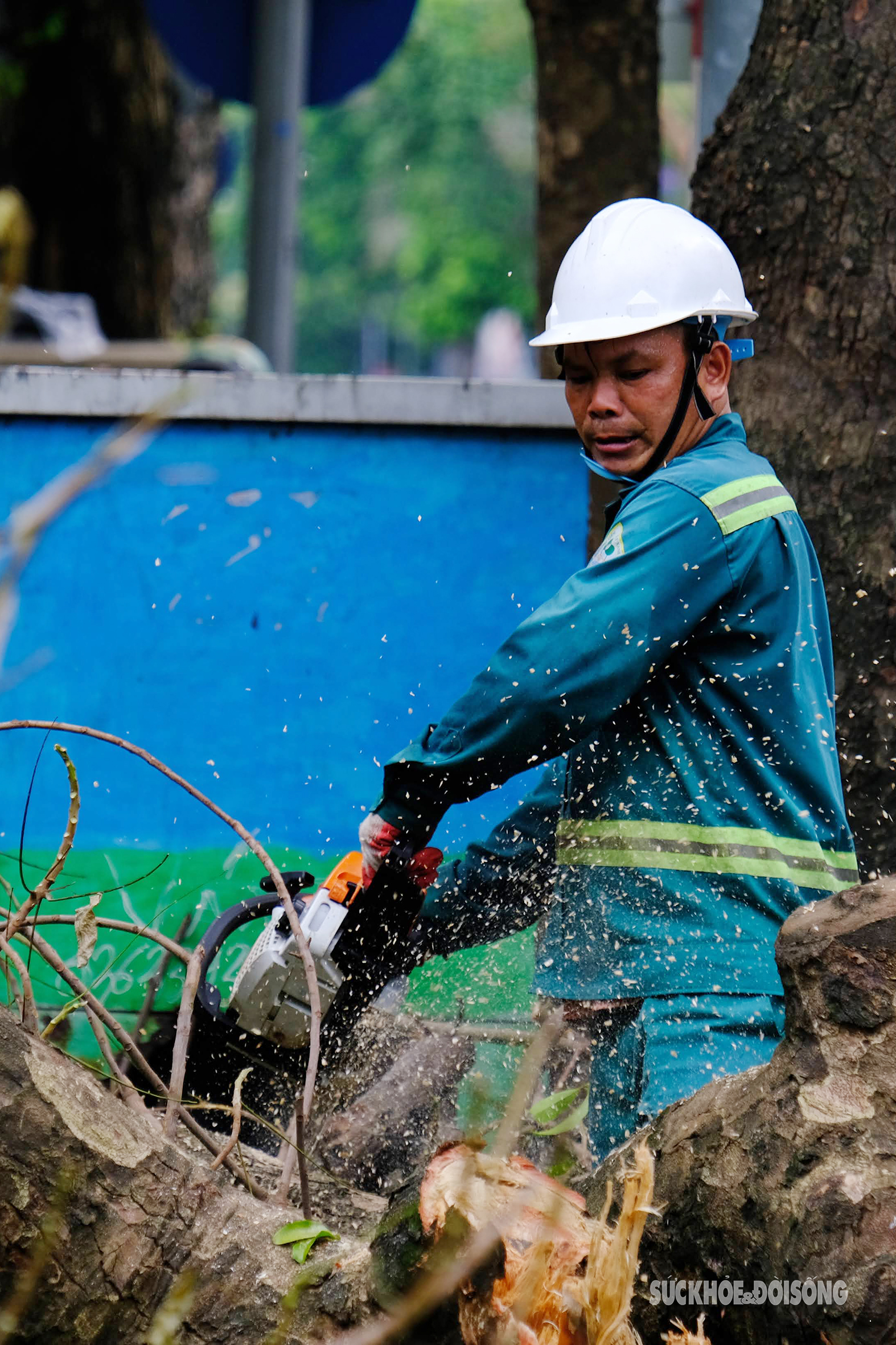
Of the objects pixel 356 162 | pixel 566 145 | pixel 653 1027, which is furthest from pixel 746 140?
pixel 356 162

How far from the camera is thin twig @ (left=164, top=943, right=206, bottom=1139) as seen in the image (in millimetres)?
2373

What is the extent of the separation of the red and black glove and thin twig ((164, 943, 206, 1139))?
13.9 inches

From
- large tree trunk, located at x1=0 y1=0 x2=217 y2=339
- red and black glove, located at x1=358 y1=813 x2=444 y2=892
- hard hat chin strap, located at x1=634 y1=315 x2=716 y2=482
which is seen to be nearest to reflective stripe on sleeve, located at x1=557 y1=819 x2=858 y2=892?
red and black glove, located at x1=358 y1=813 x2=444 y2=892

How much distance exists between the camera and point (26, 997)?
2.10 metres

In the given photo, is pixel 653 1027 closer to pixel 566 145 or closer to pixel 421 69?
pixel 566 145

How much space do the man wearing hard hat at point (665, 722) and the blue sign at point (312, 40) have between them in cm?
350

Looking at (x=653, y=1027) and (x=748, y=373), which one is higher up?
(x=748, y=373)

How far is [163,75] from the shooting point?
9.23 metres

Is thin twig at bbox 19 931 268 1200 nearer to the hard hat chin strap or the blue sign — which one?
→ the hard hat chin strap

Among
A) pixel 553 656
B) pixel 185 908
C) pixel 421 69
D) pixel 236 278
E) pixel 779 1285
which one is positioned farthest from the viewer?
pixel 236 278

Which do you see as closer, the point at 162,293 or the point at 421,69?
the point at 162,293

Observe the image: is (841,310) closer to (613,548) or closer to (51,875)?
(613,548)

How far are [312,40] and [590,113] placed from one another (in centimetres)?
156

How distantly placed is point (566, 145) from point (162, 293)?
535cm
